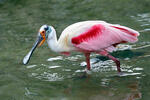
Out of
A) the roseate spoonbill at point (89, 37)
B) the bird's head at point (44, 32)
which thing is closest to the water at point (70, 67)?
the roseate spoonbill at point (89, 37)

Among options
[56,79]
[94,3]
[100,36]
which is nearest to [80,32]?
[100,36]

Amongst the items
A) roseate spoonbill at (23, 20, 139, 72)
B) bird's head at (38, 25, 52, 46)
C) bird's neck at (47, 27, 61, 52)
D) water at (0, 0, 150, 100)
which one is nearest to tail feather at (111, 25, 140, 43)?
roseate spoonbill at (23, 20, 139, 72)

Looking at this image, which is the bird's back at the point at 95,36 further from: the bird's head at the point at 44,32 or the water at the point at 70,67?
the water at the point at 70,67

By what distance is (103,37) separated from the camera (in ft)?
22.1

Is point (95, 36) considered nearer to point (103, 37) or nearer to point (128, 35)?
point (103, 37)

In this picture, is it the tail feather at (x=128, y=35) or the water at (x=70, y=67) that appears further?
the tail feather at (x=128, y=35)

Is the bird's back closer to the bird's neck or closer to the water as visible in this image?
the bird's neck

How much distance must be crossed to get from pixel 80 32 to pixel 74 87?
101cm

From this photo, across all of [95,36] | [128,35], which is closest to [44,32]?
[95,36]

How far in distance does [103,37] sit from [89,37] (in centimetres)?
25

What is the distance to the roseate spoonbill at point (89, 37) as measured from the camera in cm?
661

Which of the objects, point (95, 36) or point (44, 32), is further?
point (95, 36)

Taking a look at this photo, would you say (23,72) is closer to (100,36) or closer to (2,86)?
(2,86)

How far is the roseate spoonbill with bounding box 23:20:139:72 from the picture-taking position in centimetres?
661
